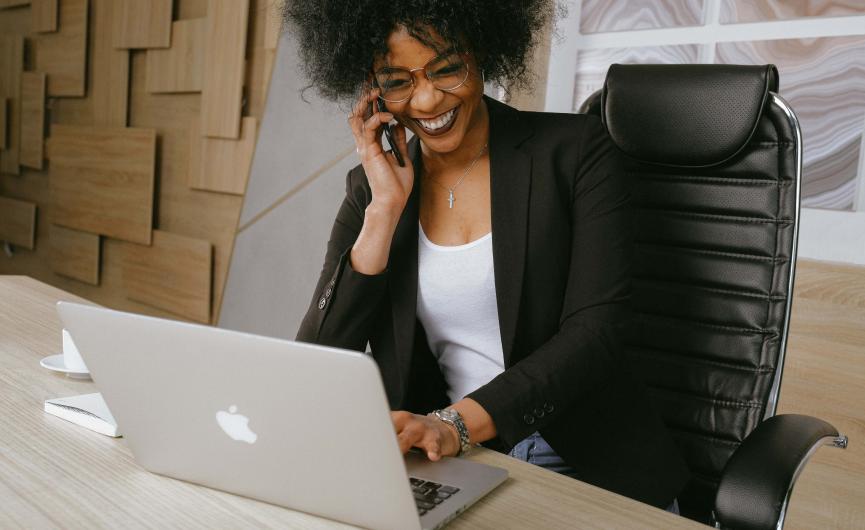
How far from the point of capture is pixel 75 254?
4375 millimetres

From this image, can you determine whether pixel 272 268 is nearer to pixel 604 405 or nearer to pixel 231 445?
pixel 604 405

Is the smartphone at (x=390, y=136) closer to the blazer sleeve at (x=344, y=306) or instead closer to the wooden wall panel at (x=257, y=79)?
the blazer sleeve at (x=344, y=306)

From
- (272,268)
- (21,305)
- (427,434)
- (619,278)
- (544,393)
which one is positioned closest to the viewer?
(427,434)

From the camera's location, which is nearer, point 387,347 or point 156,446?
point 156,446

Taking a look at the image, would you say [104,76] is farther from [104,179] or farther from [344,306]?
[344,306]

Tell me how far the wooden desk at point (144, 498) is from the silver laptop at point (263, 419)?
2cm

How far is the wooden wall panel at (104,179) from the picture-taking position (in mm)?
3840

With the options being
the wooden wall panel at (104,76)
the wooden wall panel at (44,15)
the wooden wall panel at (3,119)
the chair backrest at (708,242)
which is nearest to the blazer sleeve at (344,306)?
the chair backrest at (708,242)

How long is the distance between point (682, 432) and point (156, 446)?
2.95 feet

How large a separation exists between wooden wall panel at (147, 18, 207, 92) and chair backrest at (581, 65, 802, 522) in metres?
2.44

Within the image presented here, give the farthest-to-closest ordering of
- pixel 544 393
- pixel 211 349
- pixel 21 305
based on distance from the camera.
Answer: pixel 21 305 < pixel 544 393 < pixel 211 349

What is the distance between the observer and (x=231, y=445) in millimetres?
804

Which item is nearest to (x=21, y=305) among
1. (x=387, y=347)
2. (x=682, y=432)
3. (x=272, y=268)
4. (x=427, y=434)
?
(x=387, y=347)

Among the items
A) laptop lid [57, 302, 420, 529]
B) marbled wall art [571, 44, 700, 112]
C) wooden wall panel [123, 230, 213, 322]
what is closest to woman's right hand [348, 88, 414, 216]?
laptop lid [57, 302, 420, 529]
